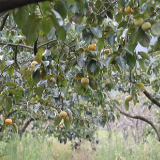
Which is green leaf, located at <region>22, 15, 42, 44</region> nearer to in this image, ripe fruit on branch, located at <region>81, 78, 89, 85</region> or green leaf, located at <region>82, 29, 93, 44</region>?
green leaf, located at <region>82, 29, 93, 44</region>

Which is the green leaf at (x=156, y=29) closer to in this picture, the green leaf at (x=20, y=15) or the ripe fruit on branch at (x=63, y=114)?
the green leaf at (x=20, y=15)

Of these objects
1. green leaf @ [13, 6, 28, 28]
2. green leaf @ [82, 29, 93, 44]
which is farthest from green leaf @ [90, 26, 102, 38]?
green leaf @ [13, 6, 28, 28]

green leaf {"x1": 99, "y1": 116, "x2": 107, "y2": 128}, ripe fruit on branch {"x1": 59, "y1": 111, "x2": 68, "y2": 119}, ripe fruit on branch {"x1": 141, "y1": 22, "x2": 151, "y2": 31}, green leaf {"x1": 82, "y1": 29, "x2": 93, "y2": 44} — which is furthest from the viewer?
green leaf {"x1": 99, "y1": 116, "x2": 107, "y2": 128}

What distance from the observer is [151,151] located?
372 centimetres

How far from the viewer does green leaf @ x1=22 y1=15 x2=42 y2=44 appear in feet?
2.44

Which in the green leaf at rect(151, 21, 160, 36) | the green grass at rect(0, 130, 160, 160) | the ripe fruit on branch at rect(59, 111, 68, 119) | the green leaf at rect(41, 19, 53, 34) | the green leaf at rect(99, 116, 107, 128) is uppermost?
the green leaf at rect(151, 21, 160, 36)

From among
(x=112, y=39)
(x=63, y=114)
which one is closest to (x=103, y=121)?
(x=63, y=114)

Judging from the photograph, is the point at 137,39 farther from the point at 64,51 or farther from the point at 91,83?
the point at 64,51

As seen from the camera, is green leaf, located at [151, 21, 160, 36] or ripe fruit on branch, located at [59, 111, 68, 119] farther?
ripe fruit on branch, located at [59, 111, 68, 119]

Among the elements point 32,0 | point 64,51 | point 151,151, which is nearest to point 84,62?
point 64,51

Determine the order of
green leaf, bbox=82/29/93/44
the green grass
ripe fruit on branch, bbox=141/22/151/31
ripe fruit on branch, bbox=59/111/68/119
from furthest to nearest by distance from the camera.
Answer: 1. the green grass
2. ripe fruit on branch, bbox=59/111/68/119
3. green leaf, bbox=82/29/93/44
4. ripe fruit on branch, bbox=141/22/151/31

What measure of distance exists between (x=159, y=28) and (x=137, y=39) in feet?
0.32

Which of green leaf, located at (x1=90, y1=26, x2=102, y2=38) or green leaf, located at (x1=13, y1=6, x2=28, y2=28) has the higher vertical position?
green leaf, located at (x1=90, y1=26, x2=102, y2=38)

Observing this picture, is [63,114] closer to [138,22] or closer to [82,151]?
[138,22]
